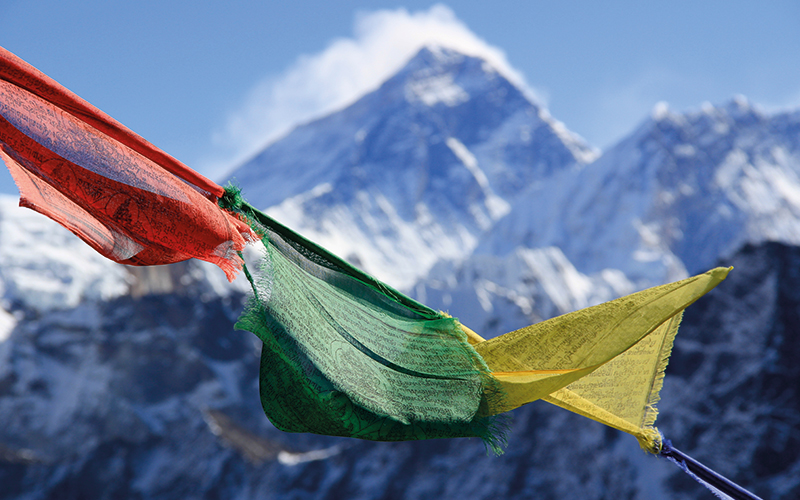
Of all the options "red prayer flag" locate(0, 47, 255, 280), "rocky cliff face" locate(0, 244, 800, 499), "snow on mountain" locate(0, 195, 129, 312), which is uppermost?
"snow on mountain" locate(0, 195, 129, 312)

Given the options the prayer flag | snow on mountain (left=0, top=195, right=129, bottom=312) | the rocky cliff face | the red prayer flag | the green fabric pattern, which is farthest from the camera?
snow on mountain (left=0, top=195, right=129, bottom=312)

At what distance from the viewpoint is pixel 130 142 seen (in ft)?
16.3

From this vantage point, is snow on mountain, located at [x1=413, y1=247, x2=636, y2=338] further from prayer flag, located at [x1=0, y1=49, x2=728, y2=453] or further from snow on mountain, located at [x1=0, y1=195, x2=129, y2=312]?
prayer flag, located at [x1=0, y1=49, x2=728, y2=453]

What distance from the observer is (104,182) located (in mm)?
4797

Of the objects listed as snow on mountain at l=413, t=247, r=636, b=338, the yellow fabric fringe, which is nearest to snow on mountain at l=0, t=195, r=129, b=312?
snow on mountain at l=413, t=247, r=636, b=338

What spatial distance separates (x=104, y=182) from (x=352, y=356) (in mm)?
2016

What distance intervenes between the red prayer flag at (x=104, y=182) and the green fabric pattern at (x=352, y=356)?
0.30m

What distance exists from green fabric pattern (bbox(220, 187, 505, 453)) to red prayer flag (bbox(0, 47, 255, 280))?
302mm

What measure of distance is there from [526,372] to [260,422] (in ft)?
419

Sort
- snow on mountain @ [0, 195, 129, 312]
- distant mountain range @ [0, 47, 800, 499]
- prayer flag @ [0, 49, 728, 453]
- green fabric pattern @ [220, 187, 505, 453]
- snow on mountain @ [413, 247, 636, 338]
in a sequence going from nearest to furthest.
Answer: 1. prayer flag @ [0, 49, 728, 453]
2. green fabric pattern @ [220, 187, 505, 453]
3. distant mountain range @ [0, 47, 800, 499]
4. snow on mountain @ [413, 247, 636, 338]
5. snow on mountain @ [0, 195, 129, 312]

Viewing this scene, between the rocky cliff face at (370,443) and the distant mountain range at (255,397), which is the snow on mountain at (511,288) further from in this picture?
the rocky cliff face at (370,443)

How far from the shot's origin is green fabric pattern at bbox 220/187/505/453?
4.84 m

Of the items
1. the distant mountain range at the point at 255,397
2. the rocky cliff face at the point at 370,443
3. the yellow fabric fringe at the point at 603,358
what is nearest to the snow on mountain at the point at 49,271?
the distant mountain range at the point at 255,397

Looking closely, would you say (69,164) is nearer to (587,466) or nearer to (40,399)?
(587,466)
